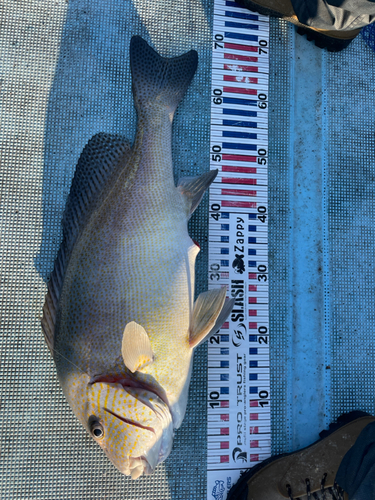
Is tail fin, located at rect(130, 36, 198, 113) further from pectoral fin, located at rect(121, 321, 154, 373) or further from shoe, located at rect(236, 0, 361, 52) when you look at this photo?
pectoral fin, located at rect(121, 321, 154, 373)

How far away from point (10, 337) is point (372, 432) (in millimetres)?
1831

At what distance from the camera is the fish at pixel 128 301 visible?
4.17 feet

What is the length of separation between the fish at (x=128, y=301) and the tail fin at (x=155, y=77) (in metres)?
0.13

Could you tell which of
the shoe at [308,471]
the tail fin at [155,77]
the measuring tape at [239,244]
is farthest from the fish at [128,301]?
the shoe at [308,471]

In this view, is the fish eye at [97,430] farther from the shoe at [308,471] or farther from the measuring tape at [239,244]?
the shoe at [308,471]

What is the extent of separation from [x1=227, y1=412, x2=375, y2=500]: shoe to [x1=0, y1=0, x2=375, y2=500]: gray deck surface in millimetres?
80

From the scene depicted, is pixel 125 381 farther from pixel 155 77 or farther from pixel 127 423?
pixel 155 77

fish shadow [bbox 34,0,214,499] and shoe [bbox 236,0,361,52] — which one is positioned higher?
shoe [bbox 236,0,361,52]

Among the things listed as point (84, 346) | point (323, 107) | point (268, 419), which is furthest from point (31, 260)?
point (323, 107)

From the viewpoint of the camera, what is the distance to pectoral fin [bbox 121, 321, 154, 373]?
1271mm

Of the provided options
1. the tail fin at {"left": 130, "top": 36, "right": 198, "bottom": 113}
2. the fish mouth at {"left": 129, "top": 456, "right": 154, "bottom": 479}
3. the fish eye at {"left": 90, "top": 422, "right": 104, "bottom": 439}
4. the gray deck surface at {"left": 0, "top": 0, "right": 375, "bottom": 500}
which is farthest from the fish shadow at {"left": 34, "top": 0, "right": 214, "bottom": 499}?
the fish eye at {"left": 90, "top": 422, "right": 104, "bottom": 439}

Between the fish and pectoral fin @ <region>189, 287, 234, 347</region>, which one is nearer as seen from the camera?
the fish

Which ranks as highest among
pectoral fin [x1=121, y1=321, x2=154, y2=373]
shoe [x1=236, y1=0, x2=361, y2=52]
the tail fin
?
shoe [x1=236, y1=0, x2=361, y2=52]

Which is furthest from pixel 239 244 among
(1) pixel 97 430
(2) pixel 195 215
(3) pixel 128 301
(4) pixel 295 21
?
(4) pixel 295 21
